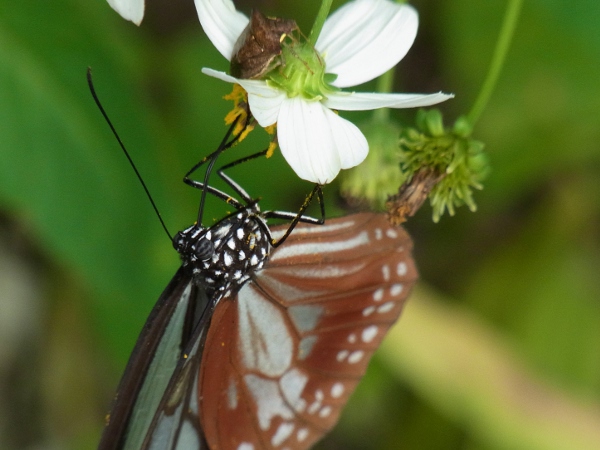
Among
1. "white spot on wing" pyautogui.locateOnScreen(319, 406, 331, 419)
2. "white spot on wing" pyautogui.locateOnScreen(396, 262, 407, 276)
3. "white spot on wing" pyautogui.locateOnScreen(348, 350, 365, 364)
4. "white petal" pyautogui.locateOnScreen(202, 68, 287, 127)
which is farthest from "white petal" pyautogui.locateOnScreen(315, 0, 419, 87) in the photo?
"white spot on wing" pyautogui.locateOnScreen(319, 406, 331, 419)

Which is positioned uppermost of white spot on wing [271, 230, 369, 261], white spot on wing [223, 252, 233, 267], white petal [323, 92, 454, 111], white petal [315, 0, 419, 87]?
white petal [315, 0, 419, 87]

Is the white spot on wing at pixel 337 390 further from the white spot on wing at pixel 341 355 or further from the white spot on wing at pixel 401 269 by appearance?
the white spot on wing at pixel 401 269

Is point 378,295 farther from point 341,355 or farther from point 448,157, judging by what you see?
point 448,157

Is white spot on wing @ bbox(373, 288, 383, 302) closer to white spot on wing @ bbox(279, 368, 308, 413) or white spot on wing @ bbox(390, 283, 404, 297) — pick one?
white spot on wing @ bbox(390, 283, 404, 297)

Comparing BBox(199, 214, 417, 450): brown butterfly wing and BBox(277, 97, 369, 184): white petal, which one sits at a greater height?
BBox(277, 97, 369, 184): white petal

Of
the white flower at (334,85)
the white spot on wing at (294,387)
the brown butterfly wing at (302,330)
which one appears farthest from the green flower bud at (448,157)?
the white spot on wing at (294,387)

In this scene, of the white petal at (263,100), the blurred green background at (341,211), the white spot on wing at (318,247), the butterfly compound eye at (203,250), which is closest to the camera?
the white petal at (263,100)

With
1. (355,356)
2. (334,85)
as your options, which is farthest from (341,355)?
(334,85)
